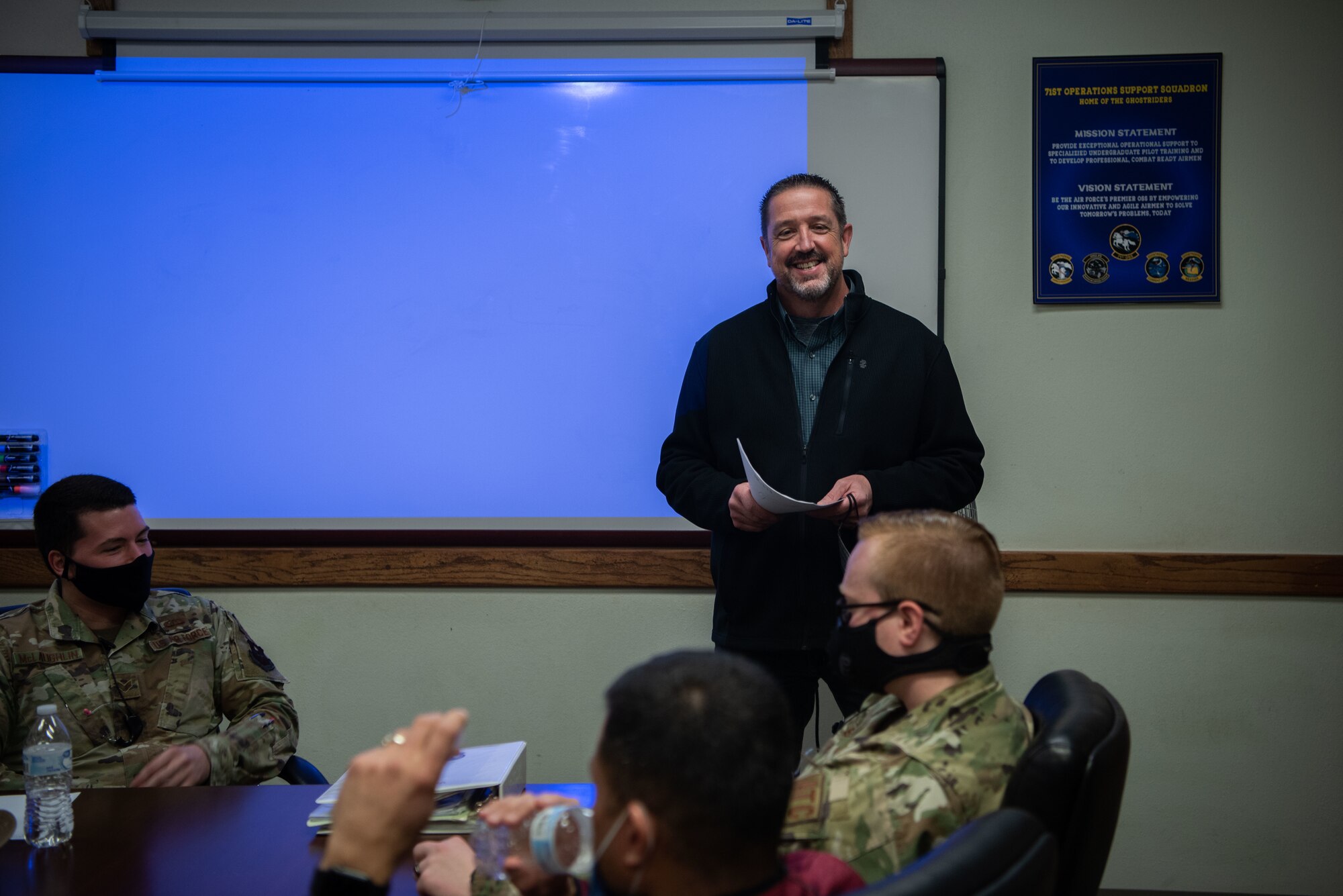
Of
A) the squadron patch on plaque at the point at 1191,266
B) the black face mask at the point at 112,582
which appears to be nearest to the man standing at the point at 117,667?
the black face mask at the point at 112,582

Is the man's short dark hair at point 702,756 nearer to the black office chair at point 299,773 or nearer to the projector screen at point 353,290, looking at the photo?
the black office chair at point 299,773

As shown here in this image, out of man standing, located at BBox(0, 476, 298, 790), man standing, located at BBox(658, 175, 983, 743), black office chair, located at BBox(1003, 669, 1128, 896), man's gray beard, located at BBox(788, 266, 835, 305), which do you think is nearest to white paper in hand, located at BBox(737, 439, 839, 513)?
man standing, located at BBox(658, 175, 983, 743)

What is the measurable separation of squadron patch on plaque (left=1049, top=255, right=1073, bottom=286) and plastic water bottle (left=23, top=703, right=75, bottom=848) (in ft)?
9.00

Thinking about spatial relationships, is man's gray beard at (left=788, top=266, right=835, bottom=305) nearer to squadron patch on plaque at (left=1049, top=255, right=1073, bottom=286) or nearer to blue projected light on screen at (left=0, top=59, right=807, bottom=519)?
blue projected light on screen at (left=0, top=59, right=807, bottom=519)

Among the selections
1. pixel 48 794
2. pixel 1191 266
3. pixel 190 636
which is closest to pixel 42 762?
pixel 48 794

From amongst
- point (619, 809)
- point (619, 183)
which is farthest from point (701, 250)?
point (619, 809)

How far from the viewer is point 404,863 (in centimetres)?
142

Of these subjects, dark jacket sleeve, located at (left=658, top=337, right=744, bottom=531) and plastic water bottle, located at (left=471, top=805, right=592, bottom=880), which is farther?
dark jacket sleeve, located at (left=658, top=337, right=744, bottom=531)

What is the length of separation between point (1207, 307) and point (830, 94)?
1.30 meters

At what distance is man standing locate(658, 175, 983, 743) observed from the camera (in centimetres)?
239

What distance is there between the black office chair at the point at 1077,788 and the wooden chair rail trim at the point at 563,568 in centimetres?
192

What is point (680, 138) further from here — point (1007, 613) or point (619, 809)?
point (619, 809)

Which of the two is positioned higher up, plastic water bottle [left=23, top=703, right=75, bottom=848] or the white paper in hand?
the white paper in hand

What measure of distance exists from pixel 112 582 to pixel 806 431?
1597 mm
